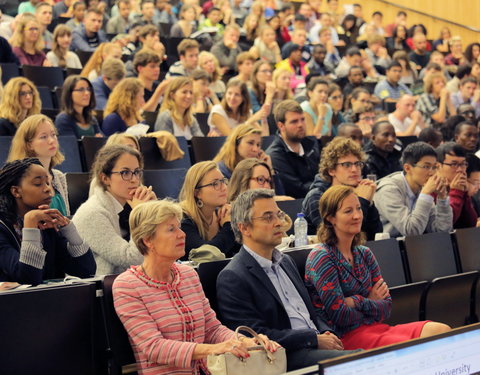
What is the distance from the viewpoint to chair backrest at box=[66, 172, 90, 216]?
3.99 meters

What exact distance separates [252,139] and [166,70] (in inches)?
156

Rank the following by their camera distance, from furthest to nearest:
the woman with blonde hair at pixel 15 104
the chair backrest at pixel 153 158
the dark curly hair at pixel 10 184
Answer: the chair backrest at pixel 153 158 < the woman with blonde hair at pixel 15 104 < the dark curly hair at pixel 10 184

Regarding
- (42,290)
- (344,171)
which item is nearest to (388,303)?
(344,171)

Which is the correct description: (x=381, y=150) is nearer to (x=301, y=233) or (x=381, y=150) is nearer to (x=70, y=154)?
(x=301, y=233)

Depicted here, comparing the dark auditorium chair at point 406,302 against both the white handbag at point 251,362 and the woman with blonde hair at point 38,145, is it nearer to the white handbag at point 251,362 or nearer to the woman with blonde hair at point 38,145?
the white handbag at point 251,362

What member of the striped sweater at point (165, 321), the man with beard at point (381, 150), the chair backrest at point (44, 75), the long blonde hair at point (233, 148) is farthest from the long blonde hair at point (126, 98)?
the striped sweater at point (165, 321)

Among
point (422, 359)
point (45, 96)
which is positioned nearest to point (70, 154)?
point (45, 96)

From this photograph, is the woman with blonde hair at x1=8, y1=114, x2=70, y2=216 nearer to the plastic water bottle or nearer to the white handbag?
the plastic water bottle

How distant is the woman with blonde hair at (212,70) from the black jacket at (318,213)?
3318mm

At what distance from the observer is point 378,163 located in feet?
17.9

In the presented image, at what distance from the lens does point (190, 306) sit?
254cm

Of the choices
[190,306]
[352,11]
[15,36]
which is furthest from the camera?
[352,11]

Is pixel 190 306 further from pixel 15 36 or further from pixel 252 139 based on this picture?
pixel 15 36

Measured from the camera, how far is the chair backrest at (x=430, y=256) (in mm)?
3805
